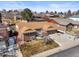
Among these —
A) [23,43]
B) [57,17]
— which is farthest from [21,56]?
[57,17]

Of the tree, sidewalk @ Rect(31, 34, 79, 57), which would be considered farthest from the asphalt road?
the tree

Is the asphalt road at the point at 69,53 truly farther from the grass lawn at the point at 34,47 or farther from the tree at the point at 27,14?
the tree at the point at 27,14

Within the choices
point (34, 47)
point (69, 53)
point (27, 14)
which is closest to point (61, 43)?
point (69, 53)

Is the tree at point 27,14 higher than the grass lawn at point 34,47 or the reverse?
higher

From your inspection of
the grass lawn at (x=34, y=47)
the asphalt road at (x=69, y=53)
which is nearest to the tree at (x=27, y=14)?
the grass lawn at (x=34, y=47)

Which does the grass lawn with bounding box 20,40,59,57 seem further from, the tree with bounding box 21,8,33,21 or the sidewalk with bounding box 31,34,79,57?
the tree with bounding box 21,8,33,21

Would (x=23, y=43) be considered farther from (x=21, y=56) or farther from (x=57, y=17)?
(x=57, y=17)

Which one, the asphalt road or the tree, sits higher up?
the tree
